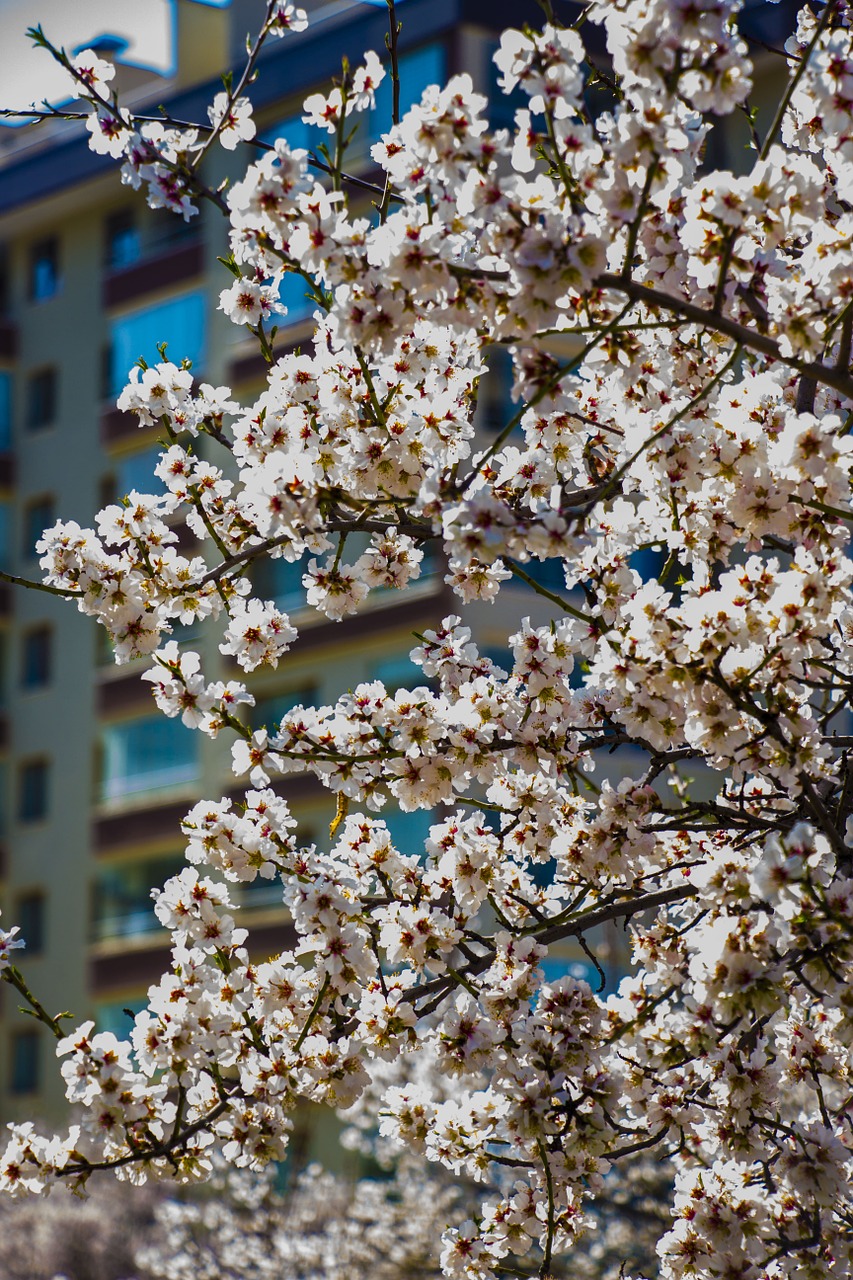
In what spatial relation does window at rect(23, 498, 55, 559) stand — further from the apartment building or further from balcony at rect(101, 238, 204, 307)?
balcony at rect(101, 238, 204, 307)

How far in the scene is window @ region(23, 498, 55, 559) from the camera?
34250 mm

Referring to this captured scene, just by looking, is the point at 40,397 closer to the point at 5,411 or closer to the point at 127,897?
the point at 5,411

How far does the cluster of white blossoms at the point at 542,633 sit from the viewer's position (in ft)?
14.4

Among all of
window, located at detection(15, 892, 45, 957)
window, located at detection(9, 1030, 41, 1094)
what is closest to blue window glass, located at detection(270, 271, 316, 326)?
window, located at detection(15, 892, 45, 957)

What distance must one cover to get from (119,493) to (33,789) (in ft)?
19.7

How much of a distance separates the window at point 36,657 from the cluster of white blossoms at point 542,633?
28.5m

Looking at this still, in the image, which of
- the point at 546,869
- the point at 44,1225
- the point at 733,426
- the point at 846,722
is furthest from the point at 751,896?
the point at 846,722

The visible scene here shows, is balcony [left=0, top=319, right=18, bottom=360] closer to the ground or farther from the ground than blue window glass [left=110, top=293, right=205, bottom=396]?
farther from the ground

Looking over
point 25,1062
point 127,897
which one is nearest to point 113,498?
point 127,897

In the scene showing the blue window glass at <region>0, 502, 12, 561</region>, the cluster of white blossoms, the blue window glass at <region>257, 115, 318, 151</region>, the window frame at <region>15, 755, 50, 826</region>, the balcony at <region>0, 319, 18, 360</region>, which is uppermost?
the balcony at <region>0, 319, 18, 360</region>

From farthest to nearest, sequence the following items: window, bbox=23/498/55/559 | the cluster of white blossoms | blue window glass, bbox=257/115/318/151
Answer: window, bbox=23/498/55/559 → blue window glass, bbox=257/115/318/151 → the cluster of white blossoms

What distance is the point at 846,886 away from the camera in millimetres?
4418

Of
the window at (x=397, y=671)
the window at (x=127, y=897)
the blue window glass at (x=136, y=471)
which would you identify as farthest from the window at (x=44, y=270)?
the window at (x=397, y=671)

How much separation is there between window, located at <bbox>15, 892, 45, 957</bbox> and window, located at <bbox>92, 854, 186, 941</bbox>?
1617mm
